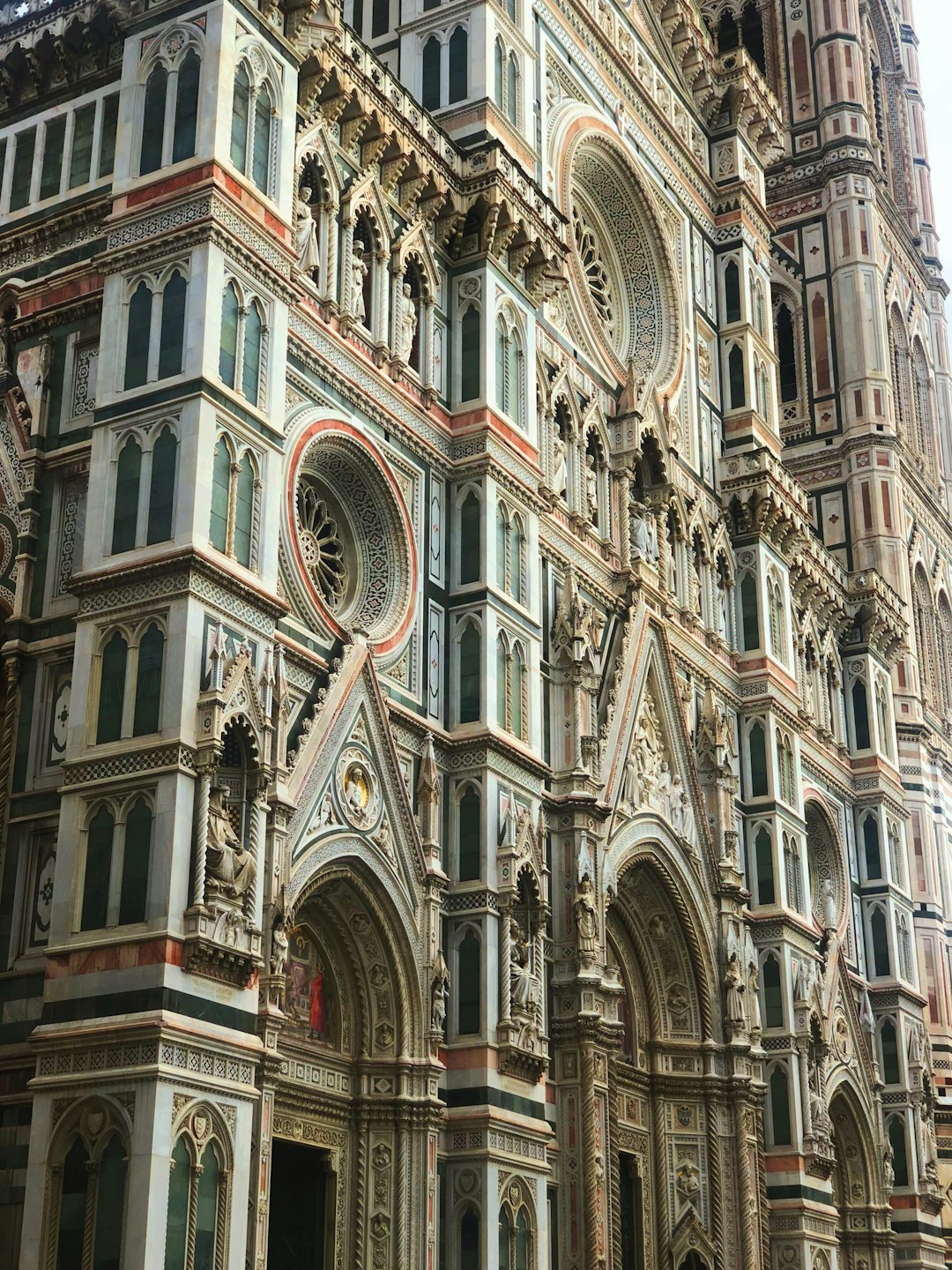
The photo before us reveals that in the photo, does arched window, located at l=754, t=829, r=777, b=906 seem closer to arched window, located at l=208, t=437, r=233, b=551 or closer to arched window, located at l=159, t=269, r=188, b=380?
arched window, located at l=208, t=437, r=233, b=551

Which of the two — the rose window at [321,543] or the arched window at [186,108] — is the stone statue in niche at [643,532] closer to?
the rose window at [321,543]

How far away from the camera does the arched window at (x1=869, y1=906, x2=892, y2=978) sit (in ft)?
111

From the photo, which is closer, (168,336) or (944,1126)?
(168,336)

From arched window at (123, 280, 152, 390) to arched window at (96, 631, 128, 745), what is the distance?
264 cm

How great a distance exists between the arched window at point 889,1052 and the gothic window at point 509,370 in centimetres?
1564

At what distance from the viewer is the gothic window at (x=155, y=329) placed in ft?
56.1

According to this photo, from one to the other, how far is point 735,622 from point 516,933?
11.5 m

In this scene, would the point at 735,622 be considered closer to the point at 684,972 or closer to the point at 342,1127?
the point at 684,972

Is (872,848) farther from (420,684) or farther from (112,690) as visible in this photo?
(112,690)

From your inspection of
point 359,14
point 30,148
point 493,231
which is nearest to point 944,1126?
point 493,231

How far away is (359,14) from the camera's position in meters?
26.1

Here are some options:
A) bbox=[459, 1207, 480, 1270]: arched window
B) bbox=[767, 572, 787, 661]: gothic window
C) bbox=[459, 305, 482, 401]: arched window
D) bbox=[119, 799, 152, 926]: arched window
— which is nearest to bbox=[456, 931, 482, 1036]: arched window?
bbox=[459, 1207, 480, 1270]: arched window

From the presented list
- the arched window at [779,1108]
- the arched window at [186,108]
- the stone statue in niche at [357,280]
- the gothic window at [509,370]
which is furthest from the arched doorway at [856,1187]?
the arched window at [186,108]

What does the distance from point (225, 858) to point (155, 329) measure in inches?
206
